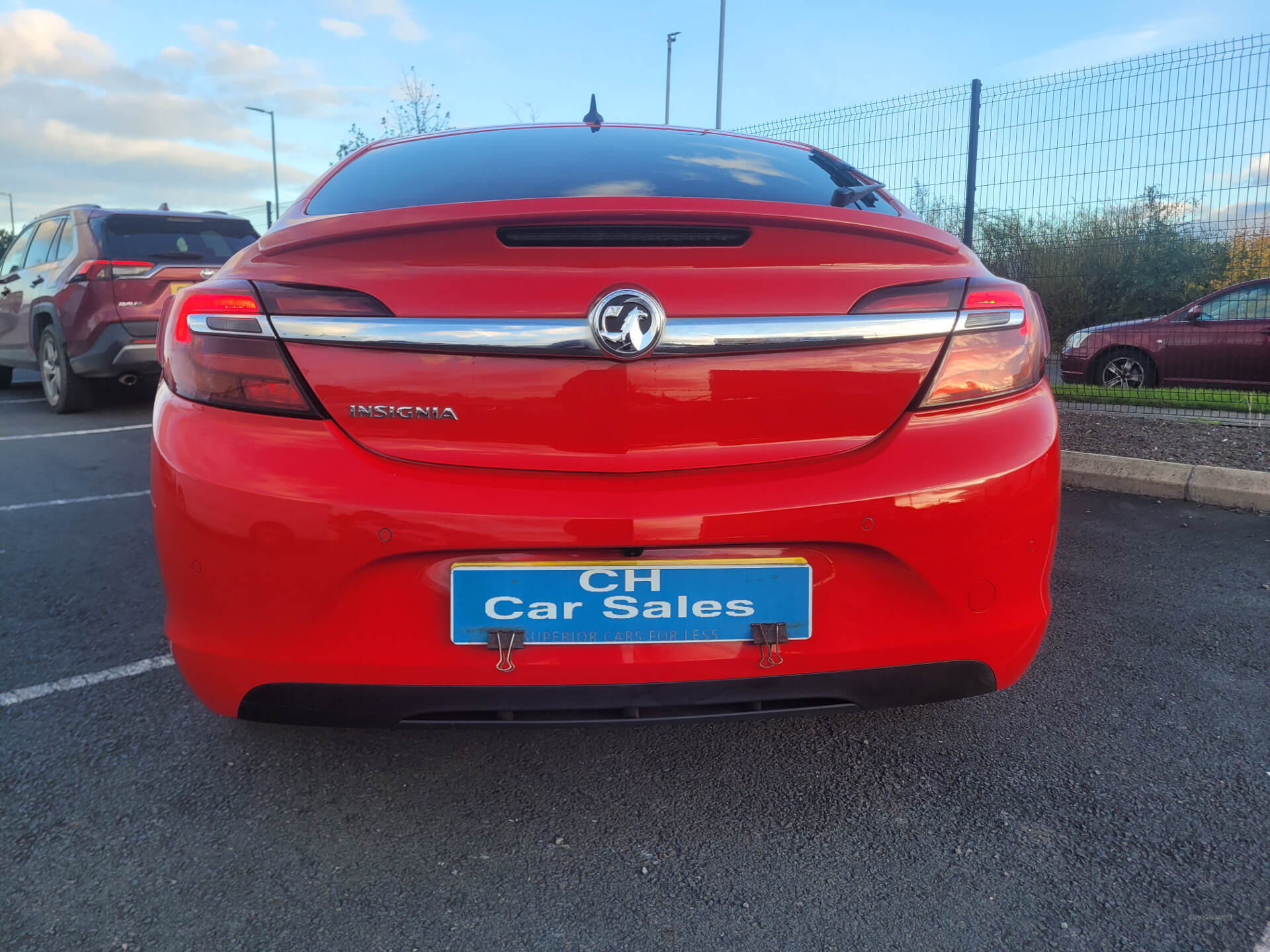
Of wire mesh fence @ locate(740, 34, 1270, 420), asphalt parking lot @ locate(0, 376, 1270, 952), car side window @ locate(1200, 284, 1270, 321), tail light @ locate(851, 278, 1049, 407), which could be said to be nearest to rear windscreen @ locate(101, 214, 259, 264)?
wire mesh fence @ locate(740, 34, 1270, 420)

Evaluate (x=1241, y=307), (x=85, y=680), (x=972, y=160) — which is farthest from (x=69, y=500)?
(x=1241, y=307)

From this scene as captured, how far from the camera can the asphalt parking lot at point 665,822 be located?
5.13ft

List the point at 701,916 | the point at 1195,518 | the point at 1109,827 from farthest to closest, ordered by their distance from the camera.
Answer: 1. the point at 1195,518
2. the point at 1109,827
3. the point at 701,916

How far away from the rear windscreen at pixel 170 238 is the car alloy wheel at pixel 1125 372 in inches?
296

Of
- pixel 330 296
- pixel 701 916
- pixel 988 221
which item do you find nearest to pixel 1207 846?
pixel 701 916

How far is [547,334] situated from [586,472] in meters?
0.24

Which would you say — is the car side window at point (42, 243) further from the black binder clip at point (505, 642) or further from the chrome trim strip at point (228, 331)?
the black binder clip at point (505, 642)

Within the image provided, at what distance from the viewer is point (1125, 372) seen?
8.39 m

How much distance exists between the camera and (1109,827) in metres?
1.82

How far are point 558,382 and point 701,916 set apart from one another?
924 millimetres

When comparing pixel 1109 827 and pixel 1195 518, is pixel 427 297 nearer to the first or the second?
pixel 1109 827

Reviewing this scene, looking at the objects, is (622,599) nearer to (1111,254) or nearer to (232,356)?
(232,356)

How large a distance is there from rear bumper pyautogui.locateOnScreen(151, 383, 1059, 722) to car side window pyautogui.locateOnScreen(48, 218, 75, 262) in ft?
23.6

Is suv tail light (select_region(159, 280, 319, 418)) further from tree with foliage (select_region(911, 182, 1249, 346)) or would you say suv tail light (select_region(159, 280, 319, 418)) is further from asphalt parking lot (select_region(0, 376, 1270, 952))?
tree with foliage (select_region(911, 182, 1249, 346))
